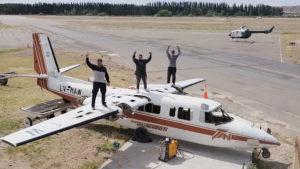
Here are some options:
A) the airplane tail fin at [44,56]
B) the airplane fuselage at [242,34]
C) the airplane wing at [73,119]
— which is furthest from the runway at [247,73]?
the airplane fuselage at [242,34]

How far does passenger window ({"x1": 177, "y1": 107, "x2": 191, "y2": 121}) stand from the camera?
1424 cm

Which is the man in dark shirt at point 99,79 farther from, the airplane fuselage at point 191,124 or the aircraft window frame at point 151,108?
the aircraft window frame at point 151,108

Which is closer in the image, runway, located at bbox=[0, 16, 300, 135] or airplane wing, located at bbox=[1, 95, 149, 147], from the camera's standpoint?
airplane wing, located at bbox=[1, 95, 149, 147]

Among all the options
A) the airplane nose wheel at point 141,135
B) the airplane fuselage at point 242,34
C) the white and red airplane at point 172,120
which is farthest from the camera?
the airplane fuselage at point 242,34

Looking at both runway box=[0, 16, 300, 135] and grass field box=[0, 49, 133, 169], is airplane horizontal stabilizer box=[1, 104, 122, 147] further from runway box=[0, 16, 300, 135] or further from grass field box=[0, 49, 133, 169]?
runway box=[0, 16, 300, 135]

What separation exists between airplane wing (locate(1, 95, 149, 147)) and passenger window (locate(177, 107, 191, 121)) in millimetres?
1670

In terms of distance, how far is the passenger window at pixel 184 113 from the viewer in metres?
14.2

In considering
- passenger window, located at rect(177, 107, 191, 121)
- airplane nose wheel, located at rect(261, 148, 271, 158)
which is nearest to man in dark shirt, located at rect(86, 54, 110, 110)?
passenger window, located at rect(177, 107, 191, 121)

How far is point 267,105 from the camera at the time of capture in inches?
893

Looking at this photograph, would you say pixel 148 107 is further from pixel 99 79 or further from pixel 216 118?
pixel 216 118

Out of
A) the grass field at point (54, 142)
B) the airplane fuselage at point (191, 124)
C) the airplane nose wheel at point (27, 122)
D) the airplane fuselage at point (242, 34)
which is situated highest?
the airplane fuselage at point (242, 34)

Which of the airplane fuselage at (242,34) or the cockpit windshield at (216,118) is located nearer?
the cockpit windshield at (216,118)

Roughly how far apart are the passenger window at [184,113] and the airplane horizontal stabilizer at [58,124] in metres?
2.82

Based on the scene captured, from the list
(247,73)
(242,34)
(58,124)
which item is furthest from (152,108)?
(242,34)
